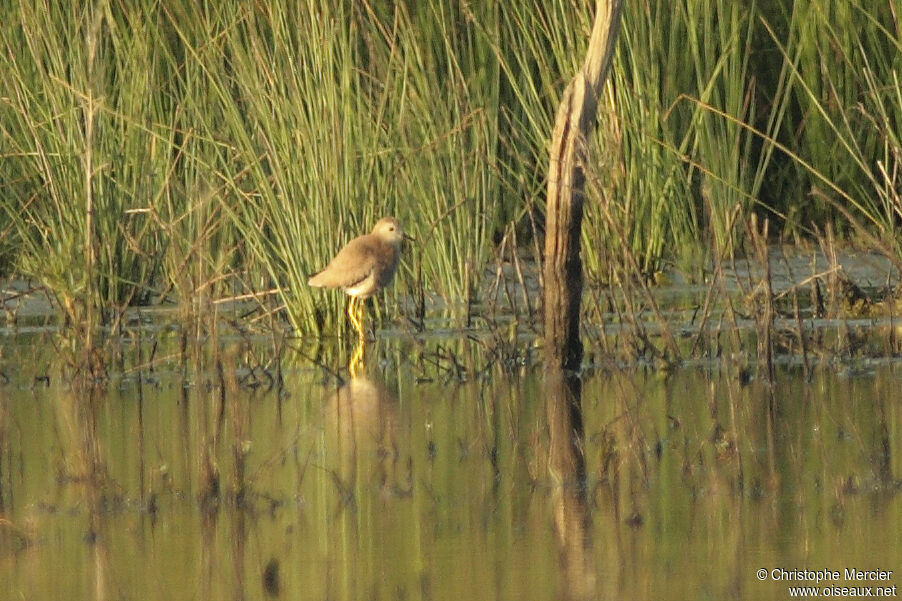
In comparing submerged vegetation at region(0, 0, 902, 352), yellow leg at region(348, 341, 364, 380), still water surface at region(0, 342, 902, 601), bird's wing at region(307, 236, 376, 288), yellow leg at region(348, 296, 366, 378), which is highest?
submerged vegetation at region(0, 0, 902, 352)

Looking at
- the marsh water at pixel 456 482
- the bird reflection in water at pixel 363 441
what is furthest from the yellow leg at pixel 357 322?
the bird reflection in water at pixel 363 441

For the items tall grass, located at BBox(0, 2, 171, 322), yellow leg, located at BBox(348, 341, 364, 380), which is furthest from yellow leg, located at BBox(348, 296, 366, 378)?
tall grass, located at BBox(0, 2, 171, 322)

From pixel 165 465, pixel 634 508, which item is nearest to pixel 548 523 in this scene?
pixel 634 508

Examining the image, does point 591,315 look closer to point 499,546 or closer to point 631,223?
point 631,223

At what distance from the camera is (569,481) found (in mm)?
6066

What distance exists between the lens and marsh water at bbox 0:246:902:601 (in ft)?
16.2

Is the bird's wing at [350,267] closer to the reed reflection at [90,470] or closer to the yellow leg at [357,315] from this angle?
the yellow leg at [357,315]

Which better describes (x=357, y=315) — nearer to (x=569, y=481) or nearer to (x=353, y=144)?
(x=353, y=144)

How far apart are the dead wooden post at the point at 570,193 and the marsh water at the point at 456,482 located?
0.61 ft

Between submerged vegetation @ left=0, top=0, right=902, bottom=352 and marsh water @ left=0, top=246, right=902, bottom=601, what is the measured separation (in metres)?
0.86

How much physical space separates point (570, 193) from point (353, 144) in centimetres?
184

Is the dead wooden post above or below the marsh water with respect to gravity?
above

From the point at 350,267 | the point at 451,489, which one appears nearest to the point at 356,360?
the point at 350,267

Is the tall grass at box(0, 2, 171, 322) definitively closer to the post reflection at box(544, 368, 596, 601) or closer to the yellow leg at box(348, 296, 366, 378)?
the yellow leg at box(348, 296, 366, 378)
